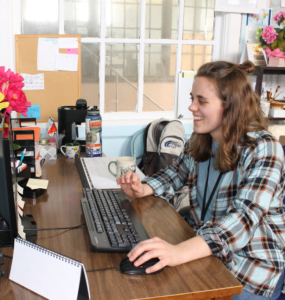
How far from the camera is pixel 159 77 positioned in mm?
2521

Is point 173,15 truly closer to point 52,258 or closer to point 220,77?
point 220,77

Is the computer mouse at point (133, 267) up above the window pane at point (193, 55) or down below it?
below

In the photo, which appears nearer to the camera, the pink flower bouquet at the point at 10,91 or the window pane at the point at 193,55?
the pink flower bouquet at the point at 10,91

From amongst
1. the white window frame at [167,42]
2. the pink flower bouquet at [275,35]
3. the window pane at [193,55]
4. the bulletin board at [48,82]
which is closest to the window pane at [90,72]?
the white window frame at [167,42]

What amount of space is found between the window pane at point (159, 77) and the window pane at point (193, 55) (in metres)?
0.08

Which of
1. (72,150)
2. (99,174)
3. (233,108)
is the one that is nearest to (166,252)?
(233,108)

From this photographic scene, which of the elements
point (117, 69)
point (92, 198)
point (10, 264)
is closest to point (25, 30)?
point (117, 69)

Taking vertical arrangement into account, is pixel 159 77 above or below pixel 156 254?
above

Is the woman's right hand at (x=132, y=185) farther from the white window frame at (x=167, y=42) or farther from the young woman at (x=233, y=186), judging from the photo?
the white window frame at (x=167, y=42)

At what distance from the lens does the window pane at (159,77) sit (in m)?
2.47

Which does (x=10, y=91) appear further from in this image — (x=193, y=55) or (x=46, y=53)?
(x=193, y=55)

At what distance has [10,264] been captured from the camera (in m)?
0.81

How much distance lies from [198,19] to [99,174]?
1.54 metres

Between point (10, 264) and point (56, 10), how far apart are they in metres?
1.84
